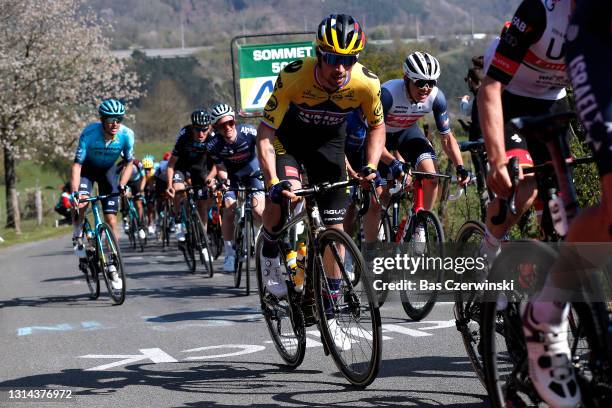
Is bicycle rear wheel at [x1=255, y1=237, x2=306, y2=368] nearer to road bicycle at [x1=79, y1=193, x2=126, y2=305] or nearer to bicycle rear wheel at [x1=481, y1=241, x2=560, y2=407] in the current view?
bicycle rear wheel at [x1=481, y1=241, x2=560, y2=407]

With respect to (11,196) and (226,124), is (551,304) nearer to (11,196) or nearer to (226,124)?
(226,124)

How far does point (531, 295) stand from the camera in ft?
A: 11.4

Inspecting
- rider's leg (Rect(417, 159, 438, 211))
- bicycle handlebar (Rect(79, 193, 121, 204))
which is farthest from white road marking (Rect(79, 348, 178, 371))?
bicycle handlebar (Rect(79, 193, 121, 204))

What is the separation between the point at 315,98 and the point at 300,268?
1.19 metres

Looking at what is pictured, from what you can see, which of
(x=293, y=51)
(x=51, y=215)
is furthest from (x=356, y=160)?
(x=51, y=215)

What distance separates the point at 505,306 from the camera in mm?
3748

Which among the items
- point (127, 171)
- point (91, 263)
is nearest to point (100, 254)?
point (91, 263)

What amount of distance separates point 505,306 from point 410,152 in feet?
18.3

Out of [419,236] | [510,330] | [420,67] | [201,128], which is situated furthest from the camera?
[201,128]

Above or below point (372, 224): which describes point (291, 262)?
below

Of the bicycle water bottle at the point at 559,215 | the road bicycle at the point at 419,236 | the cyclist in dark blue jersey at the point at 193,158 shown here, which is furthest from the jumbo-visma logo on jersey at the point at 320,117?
the cyclist in dark blue jersey at the point at 193,158

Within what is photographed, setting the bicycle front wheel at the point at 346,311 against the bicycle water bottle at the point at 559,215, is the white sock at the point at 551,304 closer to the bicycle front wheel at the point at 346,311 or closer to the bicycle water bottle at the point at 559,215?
the bicycle water bottle at the point at 559,215

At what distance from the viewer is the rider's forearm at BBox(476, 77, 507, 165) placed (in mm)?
3825

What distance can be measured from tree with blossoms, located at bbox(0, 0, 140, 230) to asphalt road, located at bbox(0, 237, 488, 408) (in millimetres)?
31040
